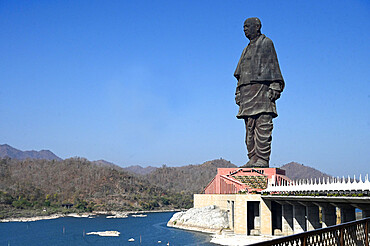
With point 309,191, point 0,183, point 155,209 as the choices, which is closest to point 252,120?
point 309,191

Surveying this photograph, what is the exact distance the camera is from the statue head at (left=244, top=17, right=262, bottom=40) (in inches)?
2327

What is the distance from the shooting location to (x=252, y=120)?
5844cm

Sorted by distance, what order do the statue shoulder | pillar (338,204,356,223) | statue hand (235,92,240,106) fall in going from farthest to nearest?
statue hand (235,92,240,106), the statue shoulder, pillar (338,204,356,223)

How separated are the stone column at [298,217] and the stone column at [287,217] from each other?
1638 mm

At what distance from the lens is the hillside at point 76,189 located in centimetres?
11825

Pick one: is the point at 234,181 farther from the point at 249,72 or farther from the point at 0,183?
the point at 0,183

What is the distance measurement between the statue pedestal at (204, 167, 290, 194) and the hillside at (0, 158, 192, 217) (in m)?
65.0

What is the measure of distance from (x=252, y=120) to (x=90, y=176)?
9714 cm

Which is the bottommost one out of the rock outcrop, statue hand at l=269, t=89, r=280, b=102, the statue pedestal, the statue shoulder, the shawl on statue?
the rock outcrop

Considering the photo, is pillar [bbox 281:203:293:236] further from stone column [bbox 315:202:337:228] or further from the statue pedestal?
stone column [bbox 315:202:337:228]

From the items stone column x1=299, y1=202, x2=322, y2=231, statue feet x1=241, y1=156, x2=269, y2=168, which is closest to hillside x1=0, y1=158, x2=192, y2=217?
statue feet x1=241, y1=156, x2=269, y2=168

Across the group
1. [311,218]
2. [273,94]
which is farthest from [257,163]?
[311,218]

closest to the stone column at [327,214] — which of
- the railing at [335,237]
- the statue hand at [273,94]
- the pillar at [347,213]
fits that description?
the pillar at [347,213]

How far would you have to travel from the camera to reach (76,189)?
134 meters
